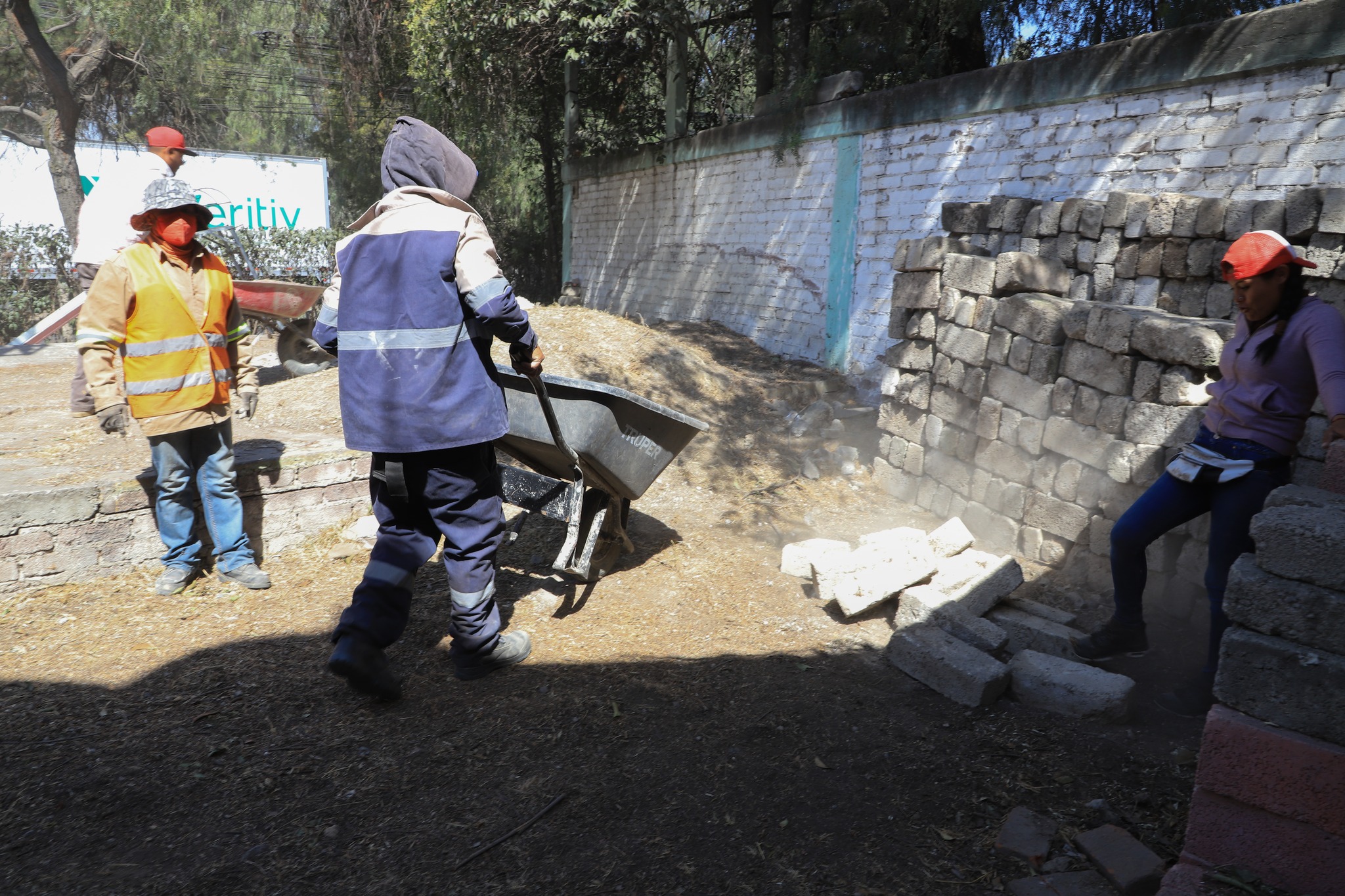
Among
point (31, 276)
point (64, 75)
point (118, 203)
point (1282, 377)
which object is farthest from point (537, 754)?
point (31, 276)

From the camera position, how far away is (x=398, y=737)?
2.99m

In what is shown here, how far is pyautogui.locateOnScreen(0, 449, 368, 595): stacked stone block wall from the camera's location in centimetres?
392

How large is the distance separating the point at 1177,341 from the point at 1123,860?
2.41 m

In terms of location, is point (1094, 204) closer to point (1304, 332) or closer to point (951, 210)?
point (951, 210)

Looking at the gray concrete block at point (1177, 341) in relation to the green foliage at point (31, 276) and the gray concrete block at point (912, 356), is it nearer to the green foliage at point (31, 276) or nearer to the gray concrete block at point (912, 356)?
the gray concrete block at point (912, 356)

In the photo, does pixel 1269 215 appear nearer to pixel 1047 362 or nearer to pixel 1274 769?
pixel 1047 362

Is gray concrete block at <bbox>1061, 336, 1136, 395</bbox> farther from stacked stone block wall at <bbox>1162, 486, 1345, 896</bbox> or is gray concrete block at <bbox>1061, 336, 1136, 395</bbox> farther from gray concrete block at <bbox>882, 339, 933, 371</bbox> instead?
stacked stone block wall at <bbox>1162, 486, 1345, 896</bbox>

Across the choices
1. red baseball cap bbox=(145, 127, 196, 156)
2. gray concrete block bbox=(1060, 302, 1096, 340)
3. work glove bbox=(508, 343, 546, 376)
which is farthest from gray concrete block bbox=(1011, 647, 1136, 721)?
red baseball cap bbox=(145, 127, 196, 156)

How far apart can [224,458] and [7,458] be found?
63.0 inches

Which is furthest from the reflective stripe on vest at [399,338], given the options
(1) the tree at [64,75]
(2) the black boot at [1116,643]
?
(1) the tree at [64,75]

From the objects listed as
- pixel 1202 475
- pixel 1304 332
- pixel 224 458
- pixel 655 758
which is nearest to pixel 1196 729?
pixel 1202 475

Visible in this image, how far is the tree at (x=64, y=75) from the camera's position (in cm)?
1123

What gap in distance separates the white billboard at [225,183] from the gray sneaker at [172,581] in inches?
438

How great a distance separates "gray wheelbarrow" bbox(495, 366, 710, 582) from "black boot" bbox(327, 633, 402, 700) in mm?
922
